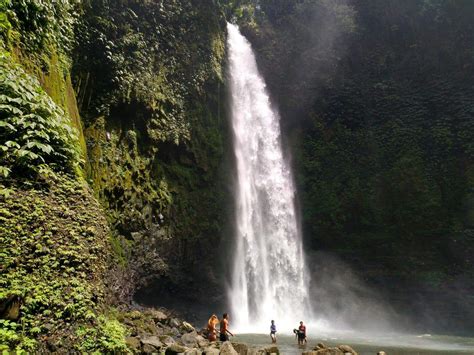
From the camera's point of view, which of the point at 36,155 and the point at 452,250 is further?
the point at 452,250

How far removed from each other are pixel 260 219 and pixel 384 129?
10.0 metres

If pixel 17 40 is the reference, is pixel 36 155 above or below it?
below

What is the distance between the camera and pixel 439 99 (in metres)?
23.4

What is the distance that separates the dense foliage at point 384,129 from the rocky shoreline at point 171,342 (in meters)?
12.3

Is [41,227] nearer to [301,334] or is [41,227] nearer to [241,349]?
[241,349]

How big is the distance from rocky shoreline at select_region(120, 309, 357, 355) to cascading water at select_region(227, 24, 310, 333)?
16.5 feet

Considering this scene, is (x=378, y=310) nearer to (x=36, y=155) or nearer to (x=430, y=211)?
(x=430, y=211)

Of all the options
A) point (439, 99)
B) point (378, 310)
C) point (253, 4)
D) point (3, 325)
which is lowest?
point (3, 325)

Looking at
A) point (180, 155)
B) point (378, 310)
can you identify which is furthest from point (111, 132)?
point (378, 310)

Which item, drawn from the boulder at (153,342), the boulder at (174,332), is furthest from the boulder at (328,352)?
the boulder at (174,332)

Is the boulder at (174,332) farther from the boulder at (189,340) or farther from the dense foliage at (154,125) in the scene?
the dense foliage at (154,125)

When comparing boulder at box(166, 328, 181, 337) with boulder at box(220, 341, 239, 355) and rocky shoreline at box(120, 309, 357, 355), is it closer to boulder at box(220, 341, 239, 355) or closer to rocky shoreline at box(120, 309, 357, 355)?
rocky shoreline at box(120, 309, 357, 355)

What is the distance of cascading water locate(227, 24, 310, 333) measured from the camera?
18.1 m

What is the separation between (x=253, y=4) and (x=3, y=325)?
29.4 metres
